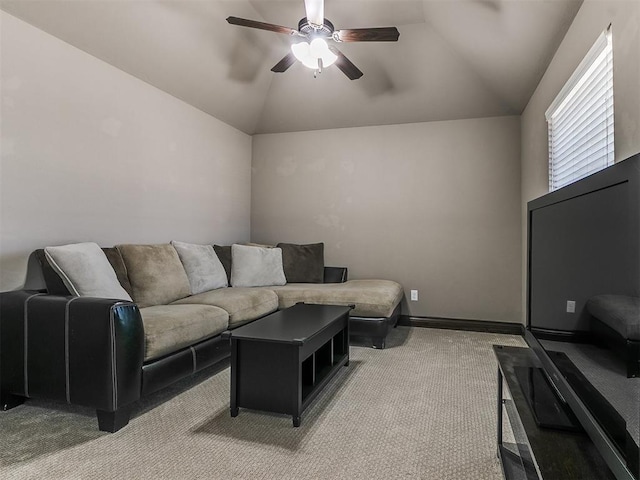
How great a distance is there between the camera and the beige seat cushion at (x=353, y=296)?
3459 millimetres

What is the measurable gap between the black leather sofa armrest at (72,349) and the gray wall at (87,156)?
520 millimetres

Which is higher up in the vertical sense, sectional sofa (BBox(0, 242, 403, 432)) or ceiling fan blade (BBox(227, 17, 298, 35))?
ceiling fan blade (BBox(227, 17, 298, 35))

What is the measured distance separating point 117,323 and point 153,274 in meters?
1.11

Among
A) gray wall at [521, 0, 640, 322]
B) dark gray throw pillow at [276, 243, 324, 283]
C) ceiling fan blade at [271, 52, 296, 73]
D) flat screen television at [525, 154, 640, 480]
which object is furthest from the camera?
dark gray throw pillow at [276, 243, 324, 283]

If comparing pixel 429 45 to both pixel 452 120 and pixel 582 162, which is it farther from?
pixel 582 162

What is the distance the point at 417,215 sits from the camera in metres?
4.54

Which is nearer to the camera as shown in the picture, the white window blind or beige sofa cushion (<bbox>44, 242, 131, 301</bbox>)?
the white window blind

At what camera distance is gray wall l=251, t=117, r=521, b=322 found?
A: 4270 mm

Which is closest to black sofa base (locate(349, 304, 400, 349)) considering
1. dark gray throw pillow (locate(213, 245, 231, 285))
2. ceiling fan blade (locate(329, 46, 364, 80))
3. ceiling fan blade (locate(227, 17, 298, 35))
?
dark gray throw pillow (locate(213, 245, 231, 285))

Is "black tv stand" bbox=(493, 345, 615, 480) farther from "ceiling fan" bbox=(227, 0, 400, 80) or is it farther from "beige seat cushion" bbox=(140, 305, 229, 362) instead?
"ceiling fan" bbox=(227, 0, 400, 80)

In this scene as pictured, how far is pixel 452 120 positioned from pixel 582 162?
2.24m

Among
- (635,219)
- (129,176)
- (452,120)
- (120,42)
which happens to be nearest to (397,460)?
(635,219)

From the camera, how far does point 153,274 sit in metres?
2.99

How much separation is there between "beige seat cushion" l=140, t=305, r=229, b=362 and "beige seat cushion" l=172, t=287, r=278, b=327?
0.14 metres
